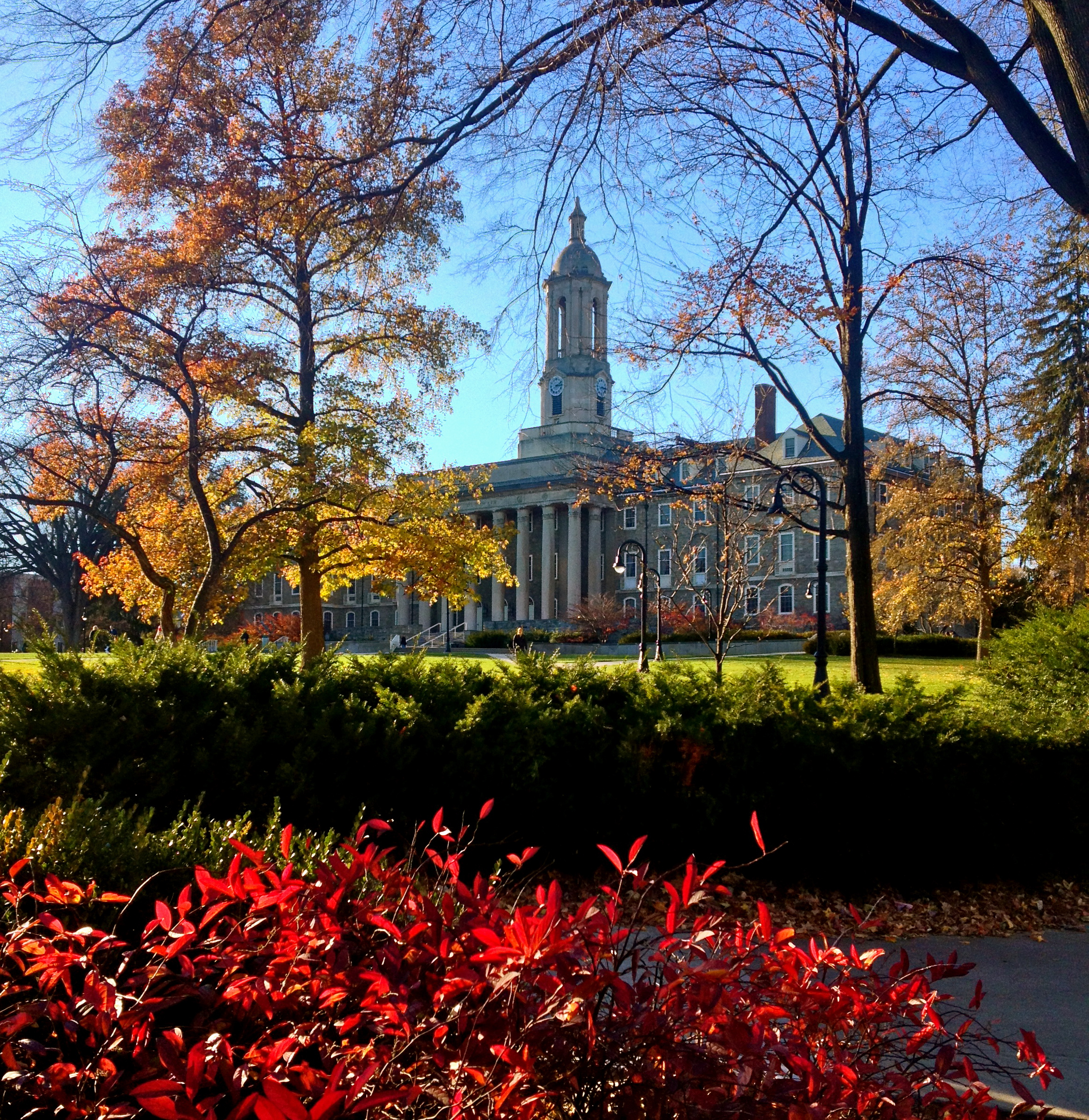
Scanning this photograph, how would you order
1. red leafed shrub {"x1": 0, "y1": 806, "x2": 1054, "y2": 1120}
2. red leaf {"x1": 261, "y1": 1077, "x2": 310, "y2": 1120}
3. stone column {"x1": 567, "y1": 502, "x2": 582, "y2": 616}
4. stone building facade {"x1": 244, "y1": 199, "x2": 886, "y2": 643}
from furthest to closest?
stone column {"x1": 567, "y1": 502, "x2": 582, "y2": 616}
stone building facade {"x1": 244, "y1": 199, "x2": 886, "y2": 643}
red leafed shrub {"x1": 0, "y1": 806, "x2": 1054, "y2": 1120}
red leaf {"x1": 261, "y1": 1077, "x2": 310, "y2": 1120}

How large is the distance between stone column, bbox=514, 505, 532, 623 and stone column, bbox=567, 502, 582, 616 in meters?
4.04

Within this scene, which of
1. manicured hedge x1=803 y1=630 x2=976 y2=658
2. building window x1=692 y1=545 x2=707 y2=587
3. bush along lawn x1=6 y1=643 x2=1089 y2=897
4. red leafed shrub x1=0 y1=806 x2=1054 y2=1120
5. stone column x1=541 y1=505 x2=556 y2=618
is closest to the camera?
red leafed shrub x1=0 y1=806 x2=1054 y2=1120

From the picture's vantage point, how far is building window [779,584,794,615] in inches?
2744

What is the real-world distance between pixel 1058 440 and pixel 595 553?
46.6 meters

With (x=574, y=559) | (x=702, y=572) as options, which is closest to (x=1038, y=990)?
(x=702, y=572)

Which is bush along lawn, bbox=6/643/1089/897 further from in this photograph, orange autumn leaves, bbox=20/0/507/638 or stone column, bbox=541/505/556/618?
stone column, bbox=541/505/556/618

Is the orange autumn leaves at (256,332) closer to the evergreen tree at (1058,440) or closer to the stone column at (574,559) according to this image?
the evergreen tree at (1058,440)

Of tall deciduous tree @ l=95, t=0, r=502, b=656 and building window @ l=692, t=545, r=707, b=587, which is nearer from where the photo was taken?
tall deciduous tree @ l=95, t=0, r=502, b=656

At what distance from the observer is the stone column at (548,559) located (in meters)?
80.1

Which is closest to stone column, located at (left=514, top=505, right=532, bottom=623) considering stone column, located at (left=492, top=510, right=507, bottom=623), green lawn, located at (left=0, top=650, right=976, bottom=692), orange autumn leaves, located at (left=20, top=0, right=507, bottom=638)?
stone column, located at (left=492, top=510, right=507, bottom=623)

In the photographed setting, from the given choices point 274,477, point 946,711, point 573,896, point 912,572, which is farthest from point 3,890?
point 912,572

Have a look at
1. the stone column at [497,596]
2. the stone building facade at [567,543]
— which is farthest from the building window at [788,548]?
the stone column at [497,596]

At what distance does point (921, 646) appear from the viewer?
44.7m

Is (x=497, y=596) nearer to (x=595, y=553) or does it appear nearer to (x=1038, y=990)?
(x=595, y=553)
